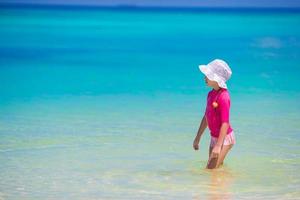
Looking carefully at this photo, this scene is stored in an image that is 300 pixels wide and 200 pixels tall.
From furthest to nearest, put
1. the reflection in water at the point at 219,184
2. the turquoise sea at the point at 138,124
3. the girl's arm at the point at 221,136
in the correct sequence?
the turquoise sea at the point at 138,124
the girl's arm at the point at 221,136
the reflection in water at the point at 219,184

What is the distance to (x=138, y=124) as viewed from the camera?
6.99m

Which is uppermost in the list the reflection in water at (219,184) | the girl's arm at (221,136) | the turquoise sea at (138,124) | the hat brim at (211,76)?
the hat brim at (211,76)

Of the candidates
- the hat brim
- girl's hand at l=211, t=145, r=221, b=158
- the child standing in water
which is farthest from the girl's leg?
the hat brim

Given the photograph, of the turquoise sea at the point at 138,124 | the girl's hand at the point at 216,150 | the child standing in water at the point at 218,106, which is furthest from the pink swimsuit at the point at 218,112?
the turquoise sea at the point at 138,124

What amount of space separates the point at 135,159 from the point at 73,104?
2.60 metres

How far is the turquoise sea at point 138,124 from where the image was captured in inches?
198

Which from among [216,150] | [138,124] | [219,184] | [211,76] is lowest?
[138,124]

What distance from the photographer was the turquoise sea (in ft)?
16.5

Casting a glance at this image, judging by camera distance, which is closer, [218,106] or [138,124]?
[218,106]

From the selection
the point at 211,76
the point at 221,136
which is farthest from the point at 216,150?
the point at 211,76

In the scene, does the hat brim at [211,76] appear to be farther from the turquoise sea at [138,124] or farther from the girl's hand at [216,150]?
the turquoise sea at [138,124]

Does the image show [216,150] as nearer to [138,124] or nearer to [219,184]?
[219,184]

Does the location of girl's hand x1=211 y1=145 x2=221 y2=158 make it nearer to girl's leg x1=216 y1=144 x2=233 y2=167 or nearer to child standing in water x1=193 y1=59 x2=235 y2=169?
child standing in water x1=193 y1=59 x2=235 y2=169

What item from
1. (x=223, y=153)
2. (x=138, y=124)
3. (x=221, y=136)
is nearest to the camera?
(x=221, y=136)
